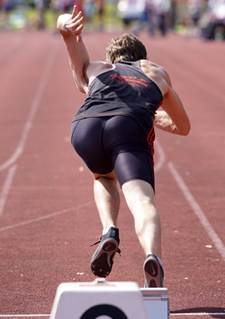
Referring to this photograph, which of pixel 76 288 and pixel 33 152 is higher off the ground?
pixel 76 288

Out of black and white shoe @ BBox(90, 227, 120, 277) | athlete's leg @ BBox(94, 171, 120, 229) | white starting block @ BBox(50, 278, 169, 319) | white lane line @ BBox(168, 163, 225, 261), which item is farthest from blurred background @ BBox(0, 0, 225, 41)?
white starting block @ BBox(50, 278, 169, 319)

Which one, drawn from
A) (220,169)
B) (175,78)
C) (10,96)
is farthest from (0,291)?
(175,78)

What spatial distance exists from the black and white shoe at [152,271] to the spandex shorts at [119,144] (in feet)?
1.62

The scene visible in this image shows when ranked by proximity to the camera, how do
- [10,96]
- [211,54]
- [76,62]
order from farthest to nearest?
1. [211,54]
2. [10,96]
3. [76,62]

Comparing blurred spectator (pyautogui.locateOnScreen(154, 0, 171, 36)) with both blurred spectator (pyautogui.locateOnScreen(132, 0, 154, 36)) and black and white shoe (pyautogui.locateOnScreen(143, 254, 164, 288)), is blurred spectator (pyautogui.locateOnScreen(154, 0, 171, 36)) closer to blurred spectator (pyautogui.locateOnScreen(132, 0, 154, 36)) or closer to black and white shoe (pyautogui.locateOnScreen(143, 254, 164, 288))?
blurred spectator (pyautogui.locateOnScreen(132, 0, 154, 36))

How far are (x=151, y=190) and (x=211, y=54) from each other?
63.3 feet

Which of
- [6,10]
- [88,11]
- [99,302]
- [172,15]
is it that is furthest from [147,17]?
[99,302]

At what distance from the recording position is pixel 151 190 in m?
3.09

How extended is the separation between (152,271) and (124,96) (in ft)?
3.48

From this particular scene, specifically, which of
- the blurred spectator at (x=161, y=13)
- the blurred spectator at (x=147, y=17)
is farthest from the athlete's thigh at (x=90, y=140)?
the blurred spectator at (x=161, y=13)

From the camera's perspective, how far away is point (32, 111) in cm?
1281

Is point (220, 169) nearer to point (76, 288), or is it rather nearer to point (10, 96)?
point (76, 288)

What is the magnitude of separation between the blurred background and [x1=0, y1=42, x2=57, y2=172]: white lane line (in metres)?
7.31

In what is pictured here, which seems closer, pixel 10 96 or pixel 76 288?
pixel 76 288
